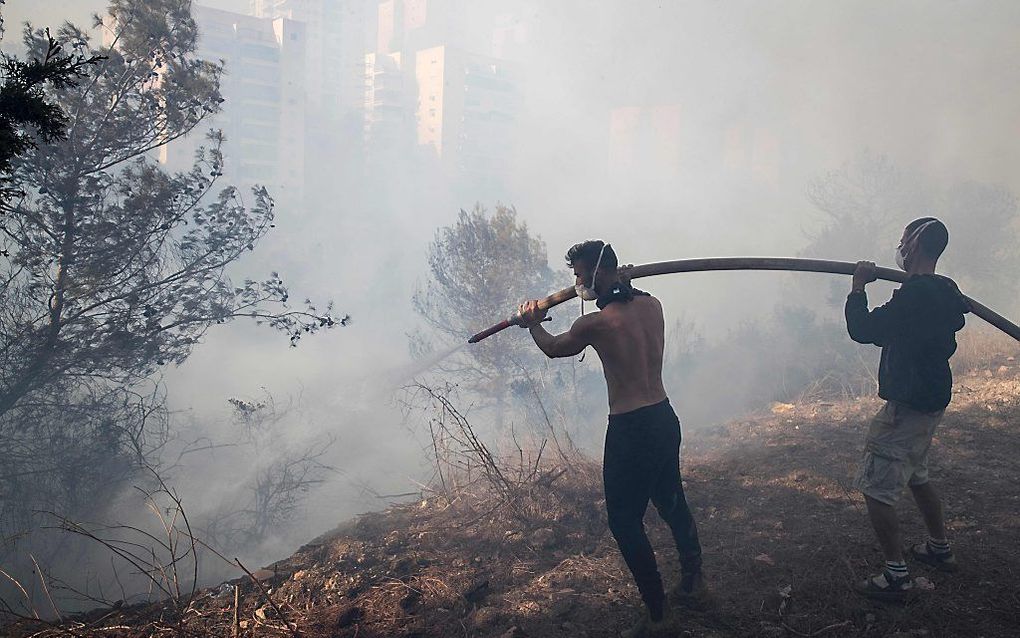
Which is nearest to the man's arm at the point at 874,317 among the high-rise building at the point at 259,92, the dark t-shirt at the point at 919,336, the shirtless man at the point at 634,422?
the dark t-shirt at the point at 919,336

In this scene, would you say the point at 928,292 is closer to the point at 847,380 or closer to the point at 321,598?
the point at 321,598

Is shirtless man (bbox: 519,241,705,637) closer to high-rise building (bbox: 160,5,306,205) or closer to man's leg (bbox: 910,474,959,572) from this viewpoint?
man's leg (bbox: 910,474,959,572)

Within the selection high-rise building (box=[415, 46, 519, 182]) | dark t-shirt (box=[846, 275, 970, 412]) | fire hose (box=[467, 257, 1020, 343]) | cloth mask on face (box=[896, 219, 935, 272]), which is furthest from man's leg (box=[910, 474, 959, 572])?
high-rise building (box=[415, 46, 519, 182])

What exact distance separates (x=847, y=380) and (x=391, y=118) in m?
57.3

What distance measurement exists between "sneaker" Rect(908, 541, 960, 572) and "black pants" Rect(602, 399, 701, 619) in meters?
1.57

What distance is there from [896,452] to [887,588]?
710mm

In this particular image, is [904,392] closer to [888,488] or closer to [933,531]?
[888,488]

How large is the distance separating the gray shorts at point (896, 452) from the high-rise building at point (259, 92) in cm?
5217

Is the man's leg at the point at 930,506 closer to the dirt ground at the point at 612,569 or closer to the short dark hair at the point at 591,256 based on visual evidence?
the dirt ground at the point at 612,569

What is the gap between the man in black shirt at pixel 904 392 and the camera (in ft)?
10.8

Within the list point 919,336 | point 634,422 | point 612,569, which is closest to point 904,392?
point 919,336

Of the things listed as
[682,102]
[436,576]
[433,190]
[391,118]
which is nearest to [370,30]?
[391,118]

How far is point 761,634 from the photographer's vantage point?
3.19 m

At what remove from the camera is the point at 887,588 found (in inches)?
130
